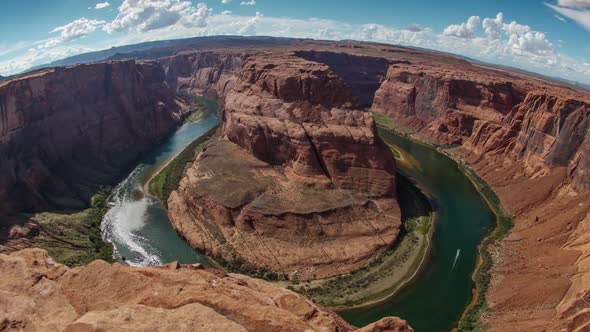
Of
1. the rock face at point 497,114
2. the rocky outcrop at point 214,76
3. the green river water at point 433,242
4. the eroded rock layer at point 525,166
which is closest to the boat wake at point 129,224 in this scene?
the green river water at point 433,242

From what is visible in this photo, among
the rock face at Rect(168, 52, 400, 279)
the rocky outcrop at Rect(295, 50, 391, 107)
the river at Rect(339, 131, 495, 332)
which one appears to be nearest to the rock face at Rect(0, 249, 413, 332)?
the river at Rect(339, 131, 495, 332)

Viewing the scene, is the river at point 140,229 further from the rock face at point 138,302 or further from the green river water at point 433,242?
the rock face at point 138,302

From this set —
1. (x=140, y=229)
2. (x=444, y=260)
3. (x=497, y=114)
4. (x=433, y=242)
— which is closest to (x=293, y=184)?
(x=433, y=242)

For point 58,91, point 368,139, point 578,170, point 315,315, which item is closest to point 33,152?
point 58,91

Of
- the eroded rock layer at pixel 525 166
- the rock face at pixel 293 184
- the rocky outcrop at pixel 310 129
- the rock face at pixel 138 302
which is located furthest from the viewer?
the rocky outcrop at pixel 310 129

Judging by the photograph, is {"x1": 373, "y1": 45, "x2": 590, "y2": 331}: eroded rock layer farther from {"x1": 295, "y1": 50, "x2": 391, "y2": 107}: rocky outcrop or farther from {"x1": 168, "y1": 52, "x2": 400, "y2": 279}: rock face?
{"x1": 295, "y1": 50, "x2": 391, "y2": 107}: rocky outcrop
